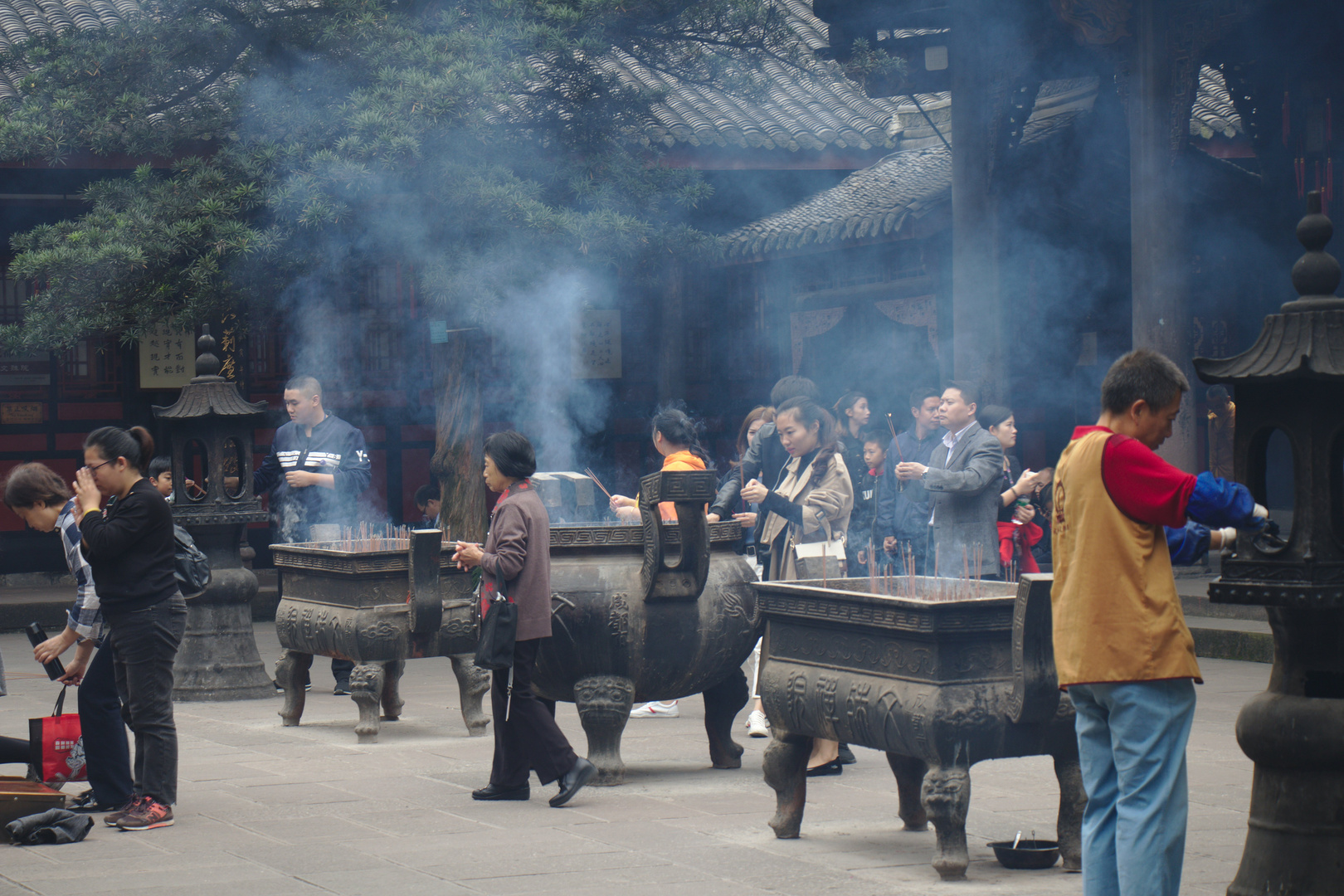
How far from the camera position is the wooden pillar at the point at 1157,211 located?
962cm

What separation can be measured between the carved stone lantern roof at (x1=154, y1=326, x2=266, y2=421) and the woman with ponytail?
141 inches

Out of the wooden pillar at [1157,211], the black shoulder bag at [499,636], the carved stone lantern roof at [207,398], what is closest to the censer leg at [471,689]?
the black shoulder bag at [499,636]

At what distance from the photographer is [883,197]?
1262 cm

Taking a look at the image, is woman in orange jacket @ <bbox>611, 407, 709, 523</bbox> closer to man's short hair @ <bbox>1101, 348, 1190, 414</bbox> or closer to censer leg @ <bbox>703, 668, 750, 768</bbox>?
censer leg @ <bbox>703, 668, 750, 768</bbox>

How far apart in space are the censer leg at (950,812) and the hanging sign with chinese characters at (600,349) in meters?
9.79

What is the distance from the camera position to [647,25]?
10430 millimetres

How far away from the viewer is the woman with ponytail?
5.39 metres

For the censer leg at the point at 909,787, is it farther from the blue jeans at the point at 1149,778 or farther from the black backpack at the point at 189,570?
the black backpack at the point at 189,570

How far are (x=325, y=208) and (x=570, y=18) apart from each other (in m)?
2.01

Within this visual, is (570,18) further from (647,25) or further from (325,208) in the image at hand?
(325,208)

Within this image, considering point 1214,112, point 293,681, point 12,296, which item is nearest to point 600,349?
point 12,296

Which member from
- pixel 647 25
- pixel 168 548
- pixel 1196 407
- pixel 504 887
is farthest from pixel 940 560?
Answer: pixel 647 25

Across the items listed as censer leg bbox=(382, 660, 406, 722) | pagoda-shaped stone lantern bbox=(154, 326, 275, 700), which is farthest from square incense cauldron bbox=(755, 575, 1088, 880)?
pagoda-shaped stone lantern bbox=(154, 326, 275, 700)

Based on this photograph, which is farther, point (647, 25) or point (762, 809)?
point (647, 25)
